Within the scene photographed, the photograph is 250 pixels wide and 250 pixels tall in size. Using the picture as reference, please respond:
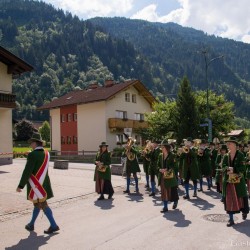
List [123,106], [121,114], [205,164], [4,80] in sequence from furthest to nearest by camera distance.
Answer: [121,114], [123,106], [4,80], [205,164]

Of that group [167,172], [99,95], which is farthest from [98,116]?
[167,172]

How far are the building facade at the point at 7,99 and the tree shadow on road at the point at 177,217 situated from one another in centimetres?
1872

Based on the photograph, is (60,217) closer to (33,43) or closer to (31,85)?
(31,85)

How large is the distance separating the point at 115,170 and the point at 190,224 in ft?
39.4

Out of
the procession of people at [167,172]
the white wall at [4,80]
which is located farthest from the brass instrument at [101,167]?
the white wall at [4,80]

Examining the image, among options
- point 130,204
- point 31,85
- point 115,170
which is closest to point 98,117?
point 115,170

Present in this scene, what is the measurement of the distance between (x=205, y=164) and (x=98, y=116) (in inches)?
1192

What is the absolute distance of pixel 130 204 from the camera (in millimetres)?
11016

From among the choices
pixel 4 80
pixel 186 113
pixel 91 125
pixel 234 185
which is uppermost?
pixel 4 80

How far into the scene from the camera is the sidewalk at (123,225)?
682 centimetres

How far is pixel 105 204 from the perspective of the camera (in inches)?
435

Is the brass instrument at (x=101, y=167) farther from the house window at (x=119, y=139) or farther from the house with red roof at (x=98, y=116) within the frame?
the house window at (x=119, y=139)

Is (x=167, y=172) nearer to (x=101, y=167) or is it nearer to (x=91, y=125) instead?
(x=101, y=167)

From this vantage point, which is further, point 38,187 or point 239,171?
point 239,171
